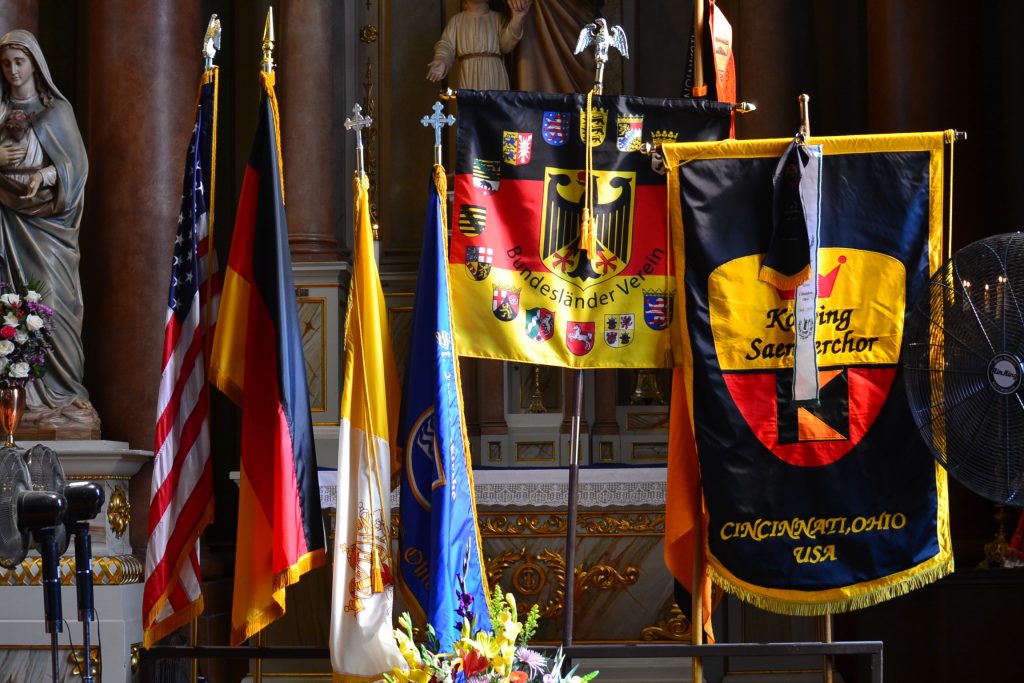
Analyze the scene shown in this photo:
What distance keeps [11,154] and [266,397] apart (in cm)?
322

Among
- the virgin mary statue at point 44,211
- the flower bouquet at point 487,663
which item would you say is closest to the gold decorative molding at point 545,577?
the virgin mary statue at point 44,211

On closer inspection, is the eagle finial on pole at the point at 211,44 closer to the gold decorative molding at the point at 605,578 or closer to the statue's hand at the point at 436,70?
the gold decorative molding at the point at 605,578

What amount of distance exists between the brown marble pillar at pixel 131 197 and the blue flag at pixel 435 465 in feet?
10.9

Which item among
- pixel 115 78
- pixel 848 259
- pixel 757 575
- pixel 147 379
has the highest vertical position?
pixel 115 78

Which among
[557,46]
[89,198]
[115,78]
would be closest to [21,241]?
[89,198]

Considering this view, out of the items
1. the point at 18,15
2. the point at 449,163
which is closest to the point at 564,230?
the point at 449,163

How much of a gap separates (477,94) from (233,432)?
4446 mm

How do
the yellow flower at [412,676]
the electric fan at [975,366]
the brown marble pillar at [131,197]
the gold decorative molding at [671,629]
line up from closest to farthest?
the yellow flower at [412,676] < the electric fan at [975,366] < the gold decorative molding at [671,629] < the brown marble pillar at [131,197]

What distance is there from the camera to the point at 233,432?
8539 millimetres

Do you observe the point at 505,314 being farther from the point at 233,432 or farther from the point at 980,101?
the point at 233,432

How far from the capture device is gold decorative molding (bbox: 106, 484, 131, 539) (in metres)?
6.98

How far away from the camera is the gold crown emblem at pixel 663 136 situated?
4.67m

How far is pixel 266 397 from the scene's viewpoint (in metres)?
4.72

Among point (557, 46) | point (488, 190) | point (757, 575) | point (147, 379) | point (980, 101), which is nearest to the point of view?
point (757, 575)
